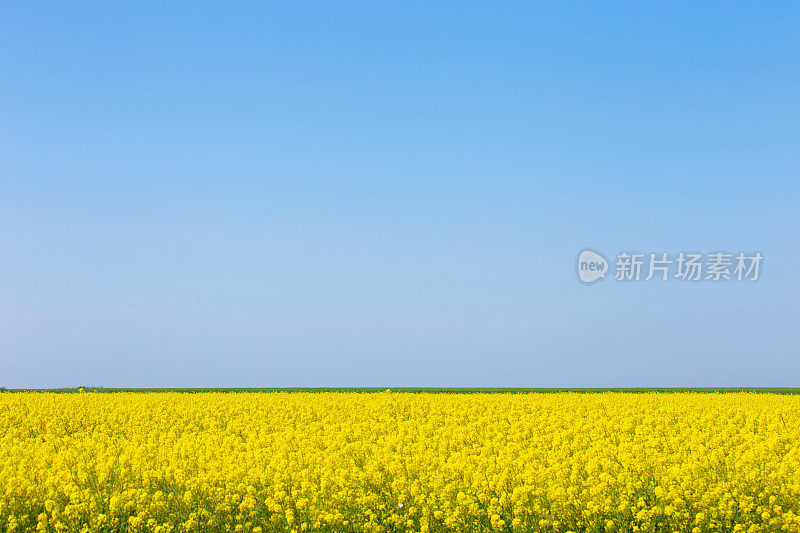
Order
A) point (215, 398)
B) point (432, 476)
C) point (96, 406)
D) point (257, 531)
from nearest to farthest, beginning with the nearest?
point (257, 531) → point (432, 476) → point (96, 406) → point (215, 398)

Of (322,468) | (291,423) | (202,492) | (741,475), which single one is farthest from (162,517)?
(291,423)

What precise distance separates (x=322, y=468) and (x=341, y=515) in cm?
197

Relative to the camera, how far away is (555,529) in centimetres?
1000

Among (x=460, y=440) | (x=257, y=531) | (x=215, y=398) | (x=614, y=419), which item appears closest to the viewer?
(x=257, y=531)

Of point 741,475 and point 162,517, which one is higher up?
point 741,475

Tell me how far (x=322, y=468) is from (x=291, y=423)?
9.90 m

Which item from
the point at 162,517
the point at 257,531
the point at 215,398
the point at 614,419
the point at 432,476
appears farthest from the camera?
the point at 215,398

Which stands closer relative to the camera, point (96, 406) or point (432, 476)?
point (432, 476)

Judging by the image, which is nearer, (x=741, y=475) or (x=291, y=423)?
(x=741, y=475)

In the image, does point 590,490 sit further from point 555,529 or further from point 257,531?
point 257,531

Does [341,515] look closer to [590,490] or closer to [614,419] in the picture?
[590,490]

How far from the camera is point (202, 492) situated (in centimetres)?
1142

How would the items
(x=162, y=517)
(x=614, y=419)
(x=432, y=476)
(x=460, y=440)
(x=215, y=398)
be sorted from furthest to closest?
1. (x=215, y=398)
2. (x=614, y=419)
3. (x=460, y=440)
4. (x=432, y=476)
5. (x=162, y=517)

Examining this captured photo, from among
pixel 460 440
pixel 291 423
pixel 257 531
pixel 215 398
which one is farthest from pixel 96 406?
pixel 257 531
